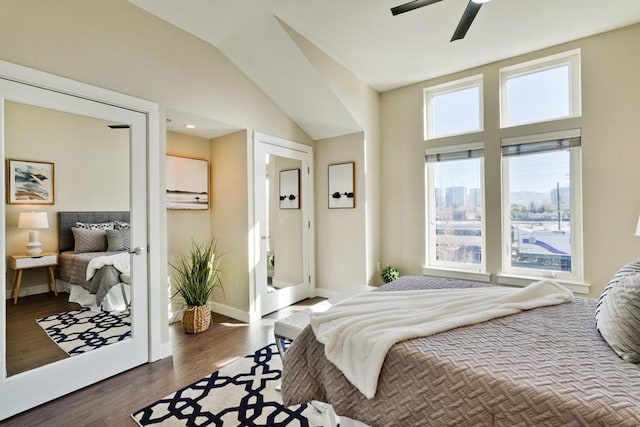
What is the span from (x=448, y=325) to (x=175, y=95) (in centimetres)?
276

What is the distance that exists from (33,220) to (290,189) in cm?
259

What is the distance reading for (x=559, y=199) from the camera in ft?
10.8

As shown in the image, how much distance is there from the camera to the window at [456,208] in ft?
12.3

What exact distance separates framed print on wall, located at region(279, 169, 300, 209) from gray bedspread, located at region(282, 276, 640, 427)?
8.71 feet

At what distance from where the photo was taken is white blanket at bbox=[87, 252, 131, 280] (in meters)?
2.36

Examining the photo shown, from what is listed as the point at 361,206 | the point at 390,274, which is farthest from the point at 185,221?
the point at 390,274

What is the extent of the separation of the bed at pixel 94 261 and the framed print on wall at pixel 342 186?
2508mm

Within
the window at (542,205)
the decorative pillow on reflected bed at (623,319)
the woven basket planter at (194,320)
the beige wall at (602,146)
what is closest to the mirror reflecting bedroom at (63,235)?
the woven basket planter at (194,320)

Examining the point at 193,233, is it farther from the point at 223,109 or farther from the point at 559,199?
the point at 559,199

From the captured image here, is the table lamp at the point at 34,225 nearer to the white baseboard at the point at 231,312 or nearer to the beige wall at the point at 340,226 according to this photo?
the white baseboard at the point at 231,312

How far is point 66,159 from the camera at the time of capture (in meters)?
2.20

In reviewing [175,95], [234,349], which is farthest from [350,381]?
[175,95]

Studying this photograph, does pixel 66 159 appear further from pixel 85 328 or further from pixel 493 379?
pixel 493 379

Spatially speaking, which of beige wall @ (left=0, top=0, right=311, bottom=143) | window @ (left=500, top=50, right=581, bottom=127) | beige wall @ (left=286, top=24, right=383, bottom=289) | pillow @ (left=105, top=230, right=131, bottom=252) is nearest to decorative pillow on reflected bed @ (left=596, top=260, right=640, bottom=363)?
window @ (left=500, top=50, right=581, bottom=127)
